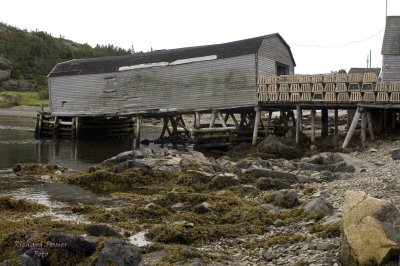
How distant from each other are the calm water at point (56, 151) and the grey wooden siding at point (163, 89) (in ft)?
10.7

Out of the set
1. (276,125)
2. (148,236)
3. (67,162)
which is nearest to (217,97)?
(276,125)

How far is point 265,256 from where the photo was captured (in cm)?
913

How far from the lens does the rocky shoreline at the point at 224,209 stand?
912 cm

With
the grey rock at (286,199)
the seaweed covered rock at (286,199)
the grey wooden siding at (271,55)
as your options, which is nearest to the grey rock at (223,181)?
the seaweed covered rock at (286,199)

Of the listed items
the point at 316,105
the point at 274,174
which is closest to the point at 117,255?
the point at 274,174

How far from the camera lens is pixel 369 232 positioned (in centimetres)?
770

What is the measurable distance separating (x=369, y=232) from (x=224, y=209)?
607 cm

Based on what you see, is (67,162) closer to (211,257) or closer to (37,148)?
(37,148)

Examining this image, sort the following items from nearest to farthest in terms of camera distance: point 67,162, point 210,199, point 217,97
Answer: point 210,199 → point 67,162 → point 217,97

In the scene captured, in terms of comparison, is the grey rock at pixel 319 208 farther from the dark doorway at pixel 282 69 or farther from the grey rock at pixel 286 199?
the dark doorway at pixel 282 69

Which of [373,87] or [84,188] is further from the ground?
[373,87]

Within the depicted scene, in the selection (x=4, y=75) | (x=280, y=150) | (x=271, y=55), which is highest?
(x=4, y=75)

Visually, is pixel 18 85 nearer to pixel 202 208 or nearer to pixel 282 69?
pixel 282 69

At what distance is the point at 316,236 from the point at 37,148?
28.4 metres
